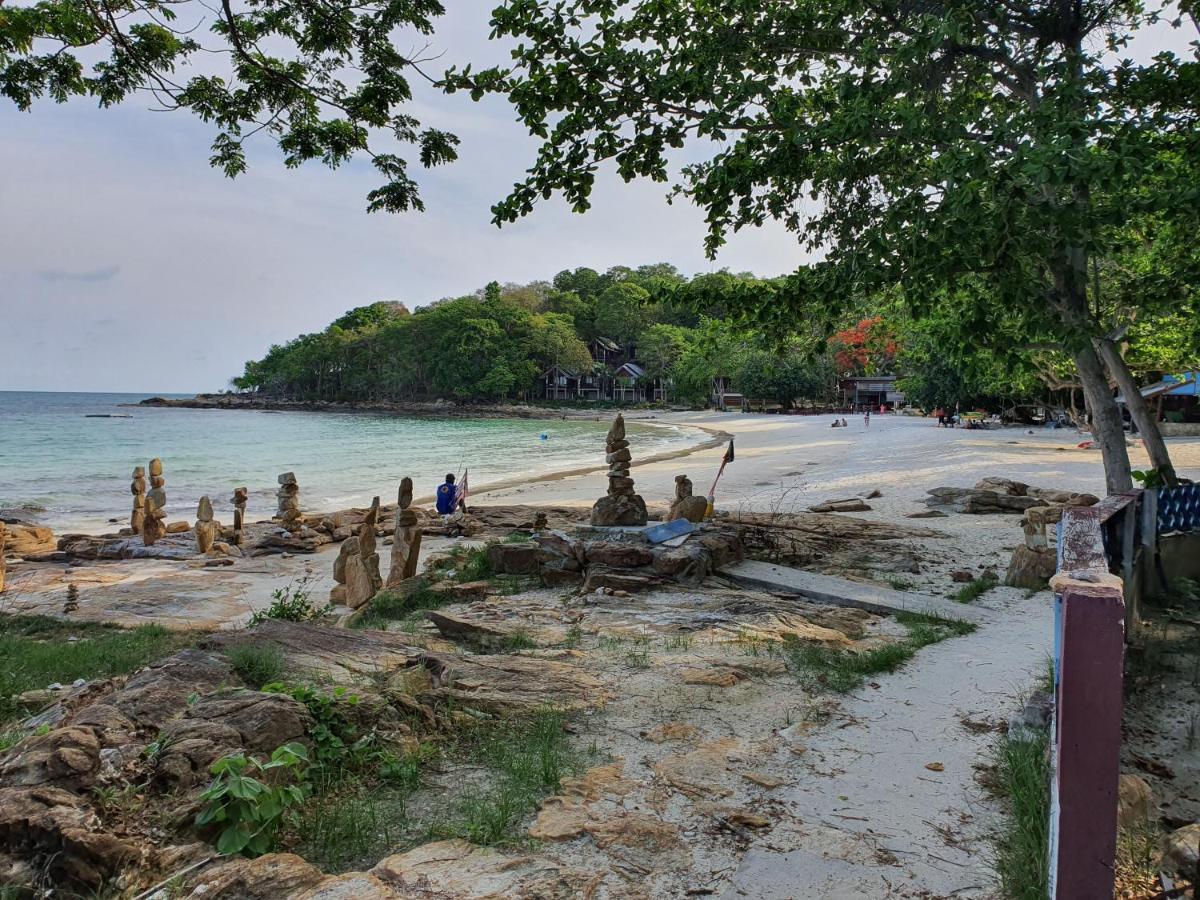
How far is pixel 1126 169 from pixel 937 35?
1.82 m

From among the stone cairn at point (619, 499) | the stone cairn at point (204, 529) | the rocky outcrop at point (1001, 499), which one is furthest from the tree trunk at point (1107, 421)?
the stone cairn at point (204, 529)

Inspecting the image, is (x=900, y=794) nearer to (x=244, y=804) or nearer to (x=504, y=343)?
(x=244, y=804)

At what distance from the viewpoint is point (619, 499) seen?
10.8m

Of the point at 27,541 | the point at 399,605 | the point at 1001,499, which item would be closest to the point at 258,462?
the point at 27,541

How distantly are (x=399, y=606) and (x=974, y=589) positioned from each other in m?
6.25

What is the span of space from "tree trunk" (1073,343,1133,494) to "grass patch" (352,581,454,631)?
24.6ft

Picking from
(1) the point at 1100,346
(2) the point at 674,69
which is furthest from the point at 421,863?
(1) the point at 1100,346

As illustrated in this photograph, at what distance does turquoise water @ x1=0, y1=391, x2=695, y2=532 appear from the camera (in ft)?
78.0

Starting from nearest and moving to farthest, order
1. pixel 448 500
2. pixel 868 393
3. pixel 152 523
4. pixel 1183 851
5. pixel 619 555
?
1. pixel 1183 851
2. pixel 619 555
3. pixel 152 523
4. pixel 448 500
5. pixel 868 393

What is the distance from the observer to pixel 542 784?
Result: 3.53 metres

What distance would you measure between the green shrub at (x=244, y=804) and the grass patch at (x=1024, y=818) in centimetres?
284

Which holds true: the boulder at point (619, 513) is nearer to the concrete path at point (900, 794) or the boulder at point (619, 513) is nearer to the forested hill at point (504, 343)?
the concrete path at point (900, 794)

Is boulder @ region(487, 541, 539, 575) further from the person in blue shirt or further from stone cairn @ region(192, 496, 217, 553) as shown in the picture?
stone cairn @ region(192, 496, 217, 553)

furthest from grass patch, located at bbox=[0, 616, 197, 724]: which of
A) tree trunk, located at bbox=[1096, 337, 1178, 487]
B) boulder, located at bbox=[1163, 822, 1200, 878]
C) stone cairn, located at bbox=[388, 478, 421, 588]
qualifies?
tree trunk, located at bbox=[1096, 337, 1178, 487]
